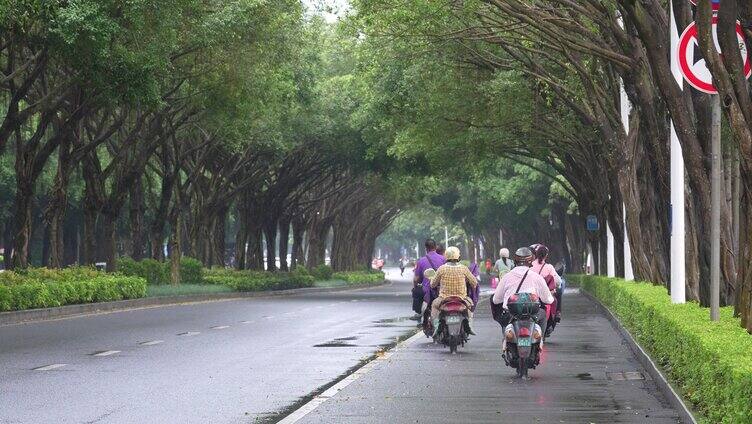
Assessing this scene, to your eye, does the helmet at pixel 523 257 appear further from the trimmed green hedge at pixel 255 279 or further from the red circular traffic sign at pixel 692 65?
the trimmed green hedge at pixel 255 279

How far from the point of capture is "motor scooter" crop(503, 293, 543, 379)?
1683 centimetres

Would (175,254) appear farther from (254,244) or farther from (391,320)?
(391,320)

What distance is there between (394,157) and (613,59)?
37695mm

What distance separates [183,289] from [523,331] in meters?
30.1

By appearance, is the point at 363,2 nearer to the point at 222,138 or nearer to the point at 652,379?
the point at 652,379

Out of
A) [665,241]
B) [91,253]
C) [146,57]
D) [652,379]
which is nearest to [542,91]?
[665,241]

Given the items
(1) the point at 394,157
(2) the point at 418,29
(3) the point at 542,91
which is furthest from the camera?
(1) the point at 394,157

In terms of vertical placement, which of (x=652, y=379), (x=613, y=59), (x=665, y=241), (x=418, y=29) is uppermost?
(x=418, y=29)

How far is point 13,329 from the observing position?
26438mm

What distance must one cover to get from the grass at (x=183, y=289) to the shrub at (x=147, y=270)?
2.20ft

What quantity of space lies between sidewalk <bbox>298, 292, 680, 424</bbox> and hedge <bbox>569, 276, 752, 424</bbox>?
0.39m

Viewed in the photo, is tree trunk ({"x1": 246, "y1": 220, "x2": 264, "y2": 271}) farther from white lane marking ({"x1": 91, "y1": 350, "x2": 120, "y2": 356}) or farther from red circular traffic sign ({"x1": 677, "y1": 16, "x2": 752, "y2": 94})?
red circular traffic sign ({"x1": 677, "y1": 16, "x2": 752, "y2": 94})

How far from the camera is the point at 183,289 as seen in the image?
46031mm

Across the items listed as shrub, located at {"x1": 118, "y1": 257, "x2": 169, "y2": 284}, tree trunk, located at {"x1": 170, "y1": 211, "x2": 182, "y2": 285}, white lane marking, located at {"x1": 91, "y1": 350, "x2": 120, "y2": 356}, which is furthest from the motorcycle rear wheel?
tree trunk, located at {"x1": 170, "y1": 211, "x2": 182, "y2": 285}
